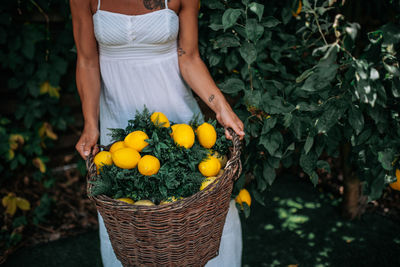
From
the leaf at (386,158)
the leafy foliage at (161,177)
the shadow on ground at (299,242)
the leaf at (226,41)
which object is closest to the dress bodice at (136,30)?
the leaf at (226,41)

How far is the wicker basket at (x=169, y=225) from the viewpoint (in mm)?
1093

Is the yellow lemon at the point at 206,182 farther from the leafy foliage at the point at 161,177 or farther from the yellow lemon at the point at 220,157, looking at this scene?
the yellow lemon at the point at 220,157

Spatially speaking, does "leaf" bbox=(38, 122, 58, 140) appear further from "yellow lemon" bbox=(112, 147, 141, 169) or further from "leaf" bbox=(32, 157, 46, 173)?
"yellow lemon" bbox=(112, 147, 141, 169)

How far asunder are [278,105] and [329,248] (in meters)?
1.25

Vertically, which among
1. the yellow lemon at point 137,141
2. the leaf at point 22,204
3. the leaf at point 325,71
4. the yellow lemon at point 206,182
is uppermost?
the leaf at point 325,71

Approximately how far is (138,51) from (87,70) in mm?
267

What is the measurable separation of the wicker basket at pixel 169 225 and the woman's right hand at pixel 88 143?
151 millimetres

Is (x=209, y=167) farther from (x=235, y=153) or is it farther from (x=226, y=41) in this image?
(x=226, y=41)

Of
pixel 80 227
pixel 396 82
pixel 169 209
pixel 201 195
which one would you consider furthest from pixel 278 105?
pixel 80 227

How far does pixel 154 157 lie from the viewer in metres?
1.23

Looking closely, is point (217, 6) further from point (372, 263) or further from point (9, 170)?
point (9, 170)

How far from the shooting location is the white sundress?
142 cm

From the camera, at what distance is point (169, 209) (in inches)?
42.3

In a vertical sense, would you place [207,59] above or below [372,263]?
above
